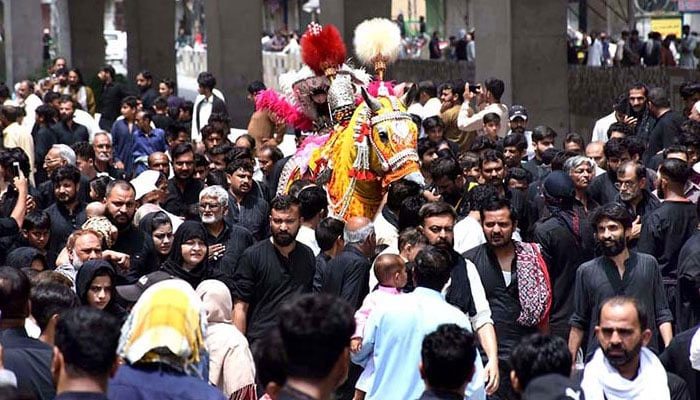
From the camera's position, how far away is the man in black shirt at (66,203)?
11953 mm

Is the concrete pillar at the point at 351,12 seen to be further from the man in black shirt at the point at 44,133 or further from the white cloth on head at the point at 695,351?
the white cloth on head at the point at 695,351

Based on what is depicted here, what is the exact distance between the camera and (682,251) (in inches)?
386

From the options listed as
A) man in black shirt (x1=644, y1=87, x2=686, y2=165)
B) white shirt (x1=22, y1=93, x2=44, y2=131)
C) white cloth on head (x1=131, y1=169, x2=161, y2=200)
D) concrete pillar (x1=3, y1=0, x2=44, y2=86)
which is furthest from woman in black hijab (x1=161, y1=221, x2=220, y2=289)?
concrete pillar (x1=3, y1=0, x2=44, y2=86)

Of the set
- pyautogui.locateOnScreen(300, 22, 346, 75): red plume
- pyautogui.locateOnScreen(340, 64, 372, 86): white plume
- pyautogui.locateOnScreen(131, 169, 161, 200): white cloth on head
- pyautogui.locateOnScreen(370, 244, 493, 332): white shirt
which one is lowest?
pyautogui.locateOnScreen(370, 244, 493, 332): white shirt

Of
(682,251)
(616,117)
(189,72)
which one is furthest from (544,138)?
(189,72)

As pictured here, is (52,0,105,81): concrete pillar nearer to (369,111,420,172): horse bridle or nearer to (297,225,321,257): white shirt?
(369,111,420,172): horse bridle

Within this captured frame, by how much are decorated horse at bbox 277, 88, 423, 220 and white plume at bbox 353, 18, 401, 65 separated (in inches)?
47.2

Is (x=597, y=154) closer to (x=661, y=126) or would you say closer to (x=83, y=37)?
(x=661, y=126)

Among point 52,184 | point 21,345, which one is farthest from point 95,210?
point 21,345

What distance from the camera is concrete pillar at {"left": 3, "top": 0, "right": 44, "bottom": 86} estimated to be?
36562 millimetres

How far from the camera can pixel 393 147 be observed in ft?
39.3

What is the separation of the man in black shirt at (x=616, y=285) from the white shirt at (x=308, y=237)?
7.38 ft

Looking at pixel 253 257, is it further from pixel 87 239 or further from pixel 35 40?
pixel 35 40

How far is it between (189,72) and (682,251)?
51.1 metres
